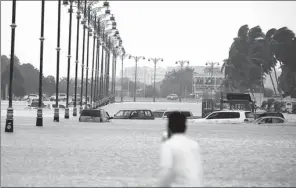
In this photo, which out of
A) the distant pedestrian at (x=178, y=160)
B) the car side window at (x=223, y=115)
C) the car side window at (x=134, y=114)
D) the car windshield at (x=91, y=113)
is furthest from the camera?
the car side window at (x=134, y=114)

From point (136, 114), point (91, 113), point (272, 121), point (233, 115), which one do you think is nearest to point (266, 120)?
point (272, 121)

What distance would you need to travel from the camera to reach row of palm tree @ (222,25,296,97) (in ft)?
417

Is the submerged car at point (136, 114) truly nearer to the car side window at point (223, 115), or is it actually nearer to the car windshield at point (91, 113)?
the car windshield at point (91, 113)

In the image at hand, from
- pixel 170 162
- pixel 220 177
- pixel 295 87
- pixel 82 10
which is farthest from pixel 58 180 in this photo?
pixel 295 87

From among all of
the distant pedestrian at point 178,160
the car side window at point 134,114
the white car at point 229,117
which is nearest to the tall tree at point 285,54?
the car side window at point 134,114

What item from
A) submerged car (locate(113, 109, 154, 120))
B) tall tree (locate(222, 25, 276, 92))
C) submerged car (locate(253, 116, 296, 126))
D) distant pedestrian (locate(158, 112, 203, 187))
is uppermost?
tall tree (locate(222, 25, 276, 92))

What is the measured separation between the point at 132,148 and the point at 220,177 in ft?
30.0

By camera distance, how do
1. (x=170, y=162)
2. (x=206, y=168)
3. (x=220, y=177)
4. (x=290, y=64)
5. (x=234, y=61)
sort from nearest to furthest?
(x=170, y=162) < (x=220, y=177) < (x=206, y=168) < (x=290, y=64) < (x=234, y=61)

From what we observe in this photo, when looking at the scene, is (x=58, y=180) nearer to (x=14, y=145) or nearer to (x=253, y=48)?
(x=14, y=145)

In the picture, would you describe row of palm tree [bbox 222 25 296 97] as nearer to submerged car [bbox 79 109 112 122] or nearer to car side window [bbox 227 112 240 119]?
car side window [bbox 227 112 240 119]

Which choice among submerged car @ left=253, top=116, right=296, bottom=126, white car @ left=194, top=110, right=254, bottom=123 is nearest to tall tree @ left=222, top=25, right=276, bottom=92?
submerged car @ left=253, top=116, right=296, bottom=126

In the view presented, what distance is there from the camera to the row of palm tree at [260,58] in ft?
417

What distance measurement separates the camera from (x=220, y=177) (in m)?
14.7

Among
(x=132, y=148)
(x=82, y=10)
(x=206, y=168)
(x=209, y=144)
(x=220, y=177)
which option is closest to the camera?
(x=220, y=177)
